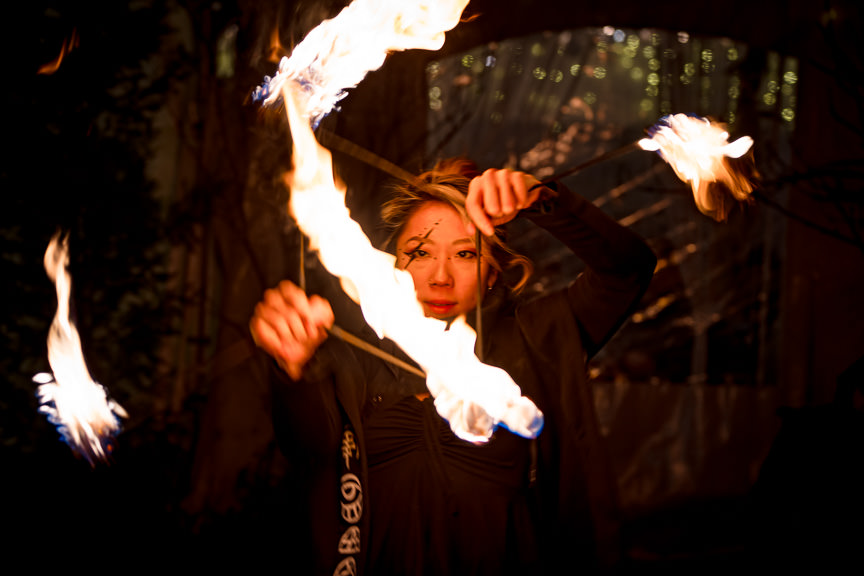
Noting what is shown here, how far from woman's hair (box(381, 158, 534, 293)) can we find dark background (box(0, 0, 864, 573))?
19.2 inches

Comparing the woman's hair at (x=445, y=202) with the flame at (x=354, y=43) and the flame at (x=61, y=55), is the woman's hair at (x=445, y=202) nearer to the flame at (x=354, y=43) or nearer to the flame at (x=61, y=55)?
the flame at (x=354, y=43)

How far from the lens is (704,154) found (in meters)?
1.81

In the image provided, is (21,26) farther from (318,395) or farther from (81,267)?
(318,395)

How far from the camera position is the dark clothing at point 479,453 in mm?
1759

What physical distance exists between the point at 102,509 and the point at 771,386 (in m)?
4.87

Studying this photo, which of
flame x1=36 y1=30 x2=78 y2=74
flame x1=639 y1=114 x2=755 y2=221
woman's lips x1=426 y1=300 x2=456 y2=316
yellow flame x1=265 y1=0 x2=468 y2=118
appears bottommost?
woman's lips x1=426 y1=300 x2=456 y2=316

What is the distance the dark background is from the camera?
3.33 metres

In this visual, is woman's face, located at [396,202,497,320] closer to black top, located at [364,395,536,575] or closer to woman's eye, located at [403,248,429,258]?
woman's eye, located at [403,248,429,258]

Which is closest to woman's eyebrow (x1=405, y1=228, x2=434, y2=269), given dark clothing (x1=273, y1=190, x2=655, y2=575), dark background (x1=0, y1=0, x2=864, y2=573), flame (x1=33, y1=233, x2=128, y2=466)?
dark clothing (x1=273, y1=190, x2=655, y2=575)

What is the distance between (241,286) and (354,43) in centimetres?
271

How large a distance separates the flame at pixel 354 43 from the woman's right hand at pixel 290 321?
1.91ft

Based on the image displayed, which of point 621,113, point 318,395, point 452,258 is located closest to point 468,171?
point 452,258

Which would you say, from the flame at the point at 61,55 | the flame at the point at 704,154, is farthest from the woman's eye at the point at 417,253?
the flame at the point at 61,55

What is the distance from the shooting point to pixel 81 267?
367 centimetres
